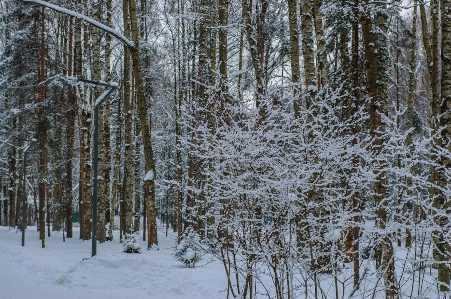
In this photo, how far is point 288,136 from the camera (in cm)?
587

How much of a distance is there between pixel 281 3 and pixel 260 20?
1300mm

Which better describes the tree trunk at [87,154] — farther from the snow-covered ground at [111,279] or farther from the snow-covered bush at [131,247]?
the snow-covered bush at [131,247]

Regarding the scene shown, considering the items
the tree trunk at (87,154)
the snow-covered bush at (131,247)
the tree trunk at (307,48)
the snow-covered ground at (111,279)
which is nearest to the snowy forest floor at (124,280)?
the snow-covered ground at (111,279)

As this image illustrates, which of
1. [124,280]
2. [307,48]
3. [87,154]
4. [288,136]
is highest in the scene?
[307,48]

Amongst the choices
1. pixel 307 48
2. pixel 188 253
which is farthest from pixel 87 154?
pixel 307 48

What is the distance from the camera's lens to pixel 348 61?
10.8 meters

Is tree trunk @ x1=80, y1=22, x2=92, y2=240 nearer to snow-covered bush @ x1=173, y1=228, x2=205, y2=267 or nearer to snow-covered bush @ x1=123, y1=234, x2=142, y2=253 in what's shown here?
snow-covered bush @ x1=123, y1=234, x2=142, y2=253

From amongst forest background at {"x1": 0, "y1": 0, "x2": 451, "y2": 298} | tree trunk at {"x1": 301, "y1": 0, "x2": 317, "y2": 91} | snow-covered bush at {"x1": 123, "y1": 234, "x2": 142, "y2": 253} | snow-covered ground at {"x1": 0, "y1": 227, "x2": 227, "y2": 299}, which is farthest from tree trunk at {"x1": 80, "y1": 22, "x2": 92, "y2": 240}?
tree trunk at {"x1": 301, "y1": 0, "x2": 317, "y2": 91}

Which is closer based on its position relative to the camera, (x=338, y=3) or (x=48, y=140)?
(x=338, y=3)

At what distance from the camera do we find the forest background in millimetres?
5219

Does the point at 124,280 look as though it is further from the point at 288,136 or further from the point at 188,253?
the point at 288,136

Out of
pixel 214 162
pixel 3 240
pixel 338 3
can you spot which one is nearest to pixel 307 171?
pixel 214 162

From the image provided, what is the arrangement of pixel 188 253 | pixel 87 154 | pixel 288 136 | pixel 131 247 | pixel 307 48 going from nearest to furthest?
pixel 288 136 < pixel 307 48 < pixel 188 253 < pixel 131 247 < pixel 87 154

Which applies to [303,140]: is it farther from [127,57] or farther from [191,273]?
[127,57]
